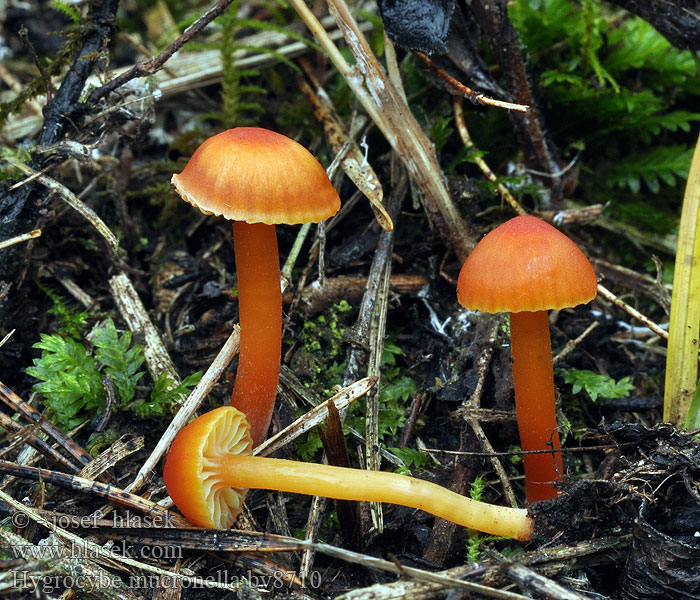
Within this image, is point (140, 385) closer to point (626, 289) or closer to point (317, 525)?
point (317, 525)

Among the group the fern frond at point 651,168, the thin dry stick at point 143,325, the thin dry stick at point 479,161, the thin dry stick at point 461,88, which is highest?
the thin dry stick at point 461,88

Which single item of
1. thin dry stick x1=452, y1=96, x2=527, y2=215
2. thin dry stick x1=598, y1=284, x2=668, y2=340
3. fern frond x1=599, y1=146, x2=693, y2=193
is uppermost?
thin dry stick x1=452, y1=96, x2=527, y2=215

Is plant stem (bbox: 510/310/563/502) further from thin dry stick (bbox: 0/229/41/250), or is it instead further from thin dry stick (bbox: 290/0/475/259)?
thin dry stick (bbox: 0/229/41/250)

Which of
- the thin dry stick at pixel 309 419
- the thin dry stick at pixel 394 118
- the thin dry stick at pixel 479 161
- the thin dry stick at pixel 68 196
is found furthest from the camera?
the thin dry stick at pixel 479 161

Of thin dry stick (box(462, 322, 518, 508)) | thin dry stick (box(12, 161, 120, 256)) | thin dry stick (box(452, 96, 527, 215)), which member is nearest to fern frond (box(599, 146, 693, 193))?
thin dry stick (box(452, 96, 527, 215))

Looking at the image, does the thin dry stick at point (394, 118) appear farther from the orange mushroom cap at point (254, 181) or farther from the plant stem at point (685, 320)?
the plant stem at point (685, 320)

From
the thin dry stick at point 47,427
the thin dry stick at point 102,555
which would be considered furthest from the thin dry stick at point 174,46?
the thin dry stick at point 102,555
